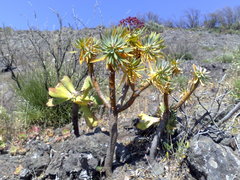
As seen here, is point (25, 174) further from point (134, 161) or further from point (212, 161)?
point (212, 161)

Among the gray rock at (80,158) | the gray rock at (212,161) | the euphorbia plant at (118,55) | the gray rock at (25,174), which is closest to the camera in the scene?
the euphorbia plant at (118,55)

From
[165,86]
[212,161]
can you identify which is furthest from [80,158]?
[212,161]

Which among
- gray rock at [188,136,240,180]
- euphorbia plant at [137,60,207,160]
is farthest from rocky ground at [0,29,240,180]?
euphorbia plant at [137,60,207,160]

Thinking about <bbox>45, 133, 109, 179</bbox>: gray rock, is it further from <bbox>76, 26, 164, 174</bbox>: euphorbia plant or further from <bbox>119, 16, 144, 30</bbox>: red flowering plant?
<bbox>119, 16, 144, 30</bbox>: red flowering plant

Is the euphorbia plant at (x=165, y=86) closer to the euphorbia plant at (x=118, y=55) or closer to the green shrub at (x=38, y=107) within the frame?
the euphorbia plant at (x=118, y=55)

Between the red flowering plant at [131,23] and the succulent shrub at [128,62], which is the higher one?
the red flowering plant at [131,23]

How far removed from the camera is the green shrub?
410cm

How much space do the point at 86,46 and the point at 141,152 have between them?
1.18 metres

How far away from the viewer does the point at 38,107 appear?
4.29 metres

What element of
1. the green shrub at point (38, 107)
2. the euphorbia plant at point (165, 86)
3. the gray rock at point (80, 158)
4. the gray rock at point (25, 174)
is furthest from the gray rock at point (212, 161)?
the green shrub at point (38, 107)

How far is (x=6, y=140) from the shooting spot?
3.57 metres

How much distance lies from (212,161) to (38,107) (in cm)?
309

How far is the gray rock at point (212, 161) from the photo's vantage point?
195 centimetres

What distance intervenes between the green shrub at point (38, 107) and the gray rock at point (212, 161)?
8.14 ft
